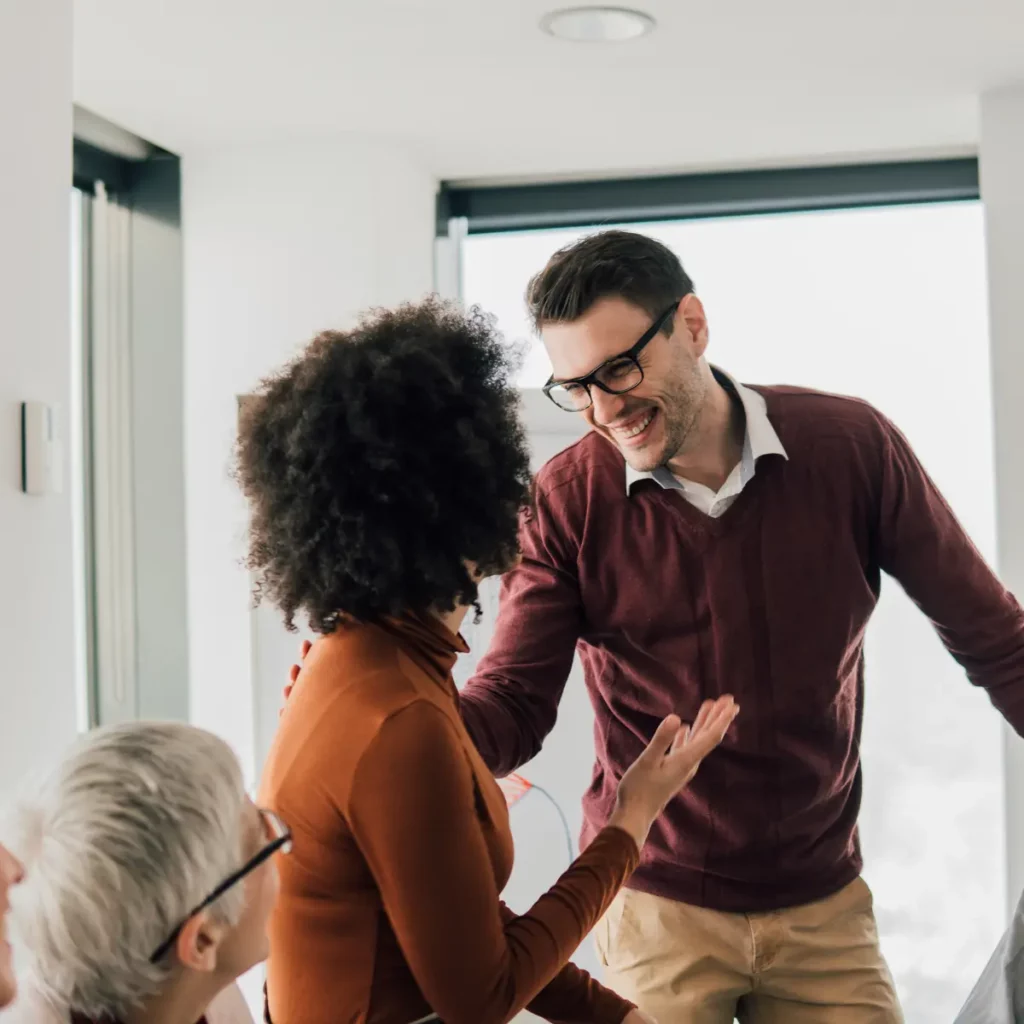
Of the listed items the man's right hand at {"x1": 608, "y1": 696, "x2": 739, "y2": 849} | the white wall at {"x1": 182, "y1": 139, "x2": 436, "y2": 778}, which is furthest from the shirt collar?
the white wall at {"x1": 182, "y1": 139, "x2": 436, "y2": 778}

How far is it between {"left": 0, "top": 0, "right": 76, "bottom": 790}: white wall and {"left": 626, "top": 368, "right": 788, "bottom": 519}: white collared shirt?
2.82 feet

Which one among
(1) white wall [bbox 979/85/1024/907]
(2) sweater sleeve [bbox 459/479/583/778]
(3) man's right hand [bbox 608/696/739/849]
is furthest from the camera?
(1) white wall [bbox 979/85/1024/907]

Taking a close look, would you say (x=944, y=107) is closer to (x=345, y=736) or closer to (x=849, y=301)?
(x=849, y=301)

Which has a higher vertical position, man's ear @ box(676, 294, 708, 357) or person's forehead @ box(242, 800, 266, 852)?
man's ear @ box(676, 294, 708, 357)

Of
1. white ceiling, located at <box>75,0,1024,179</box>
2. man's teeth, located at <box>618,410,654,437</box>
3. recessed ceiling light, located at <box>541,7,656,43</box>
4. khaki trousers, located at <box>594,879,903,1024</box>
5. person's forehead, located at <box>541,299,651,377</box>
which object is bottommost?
khaki trousers, located at <box>594,879,903,1024</box>

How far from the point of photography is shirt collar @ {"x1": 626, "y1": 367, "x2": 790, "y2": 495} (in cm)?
176

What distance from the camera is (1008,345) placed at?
108 inches

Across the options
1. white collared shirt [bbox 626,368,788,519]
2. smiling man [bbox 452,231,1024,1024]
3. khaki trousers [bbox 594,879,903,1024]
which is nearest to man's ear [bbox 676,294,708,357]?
smiling man [bbox 452,231,1024,1024]

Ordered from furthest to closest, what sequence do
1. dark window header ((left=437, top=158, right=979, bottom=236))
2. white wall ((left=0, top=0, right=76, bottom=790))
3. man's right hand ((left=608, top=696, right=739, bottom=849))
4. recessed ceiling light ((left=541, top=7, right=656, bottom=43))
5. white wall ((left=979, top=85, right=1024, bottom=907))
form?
dark window header ((left=437, top=158, right=979, bottom=236)) < white wall ((left=979, top=85, right=1024, bottom=907)) < recessed ceiling light ((left=541, top=7, right=656, bottom=43)) < white wall ((left=0, top=0, right=76, bottom=790)) < man's right hand ((left=608, top=696, right=739, bottom=849))

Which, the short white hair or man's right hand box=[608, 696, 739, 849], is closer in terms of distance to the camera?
the short white hair

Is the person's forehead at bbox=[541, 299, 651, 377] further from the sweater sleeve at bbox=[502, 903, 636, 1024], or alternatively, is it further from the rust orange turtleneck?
the sweater sleeve at bbox=[502, 903, 636, 1024]

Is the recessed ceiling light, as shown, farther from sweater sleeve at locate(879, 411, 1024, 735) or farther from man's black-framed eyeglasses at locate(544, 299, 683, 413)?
sweater sleeve at locate(879, 411, 1024, 735)

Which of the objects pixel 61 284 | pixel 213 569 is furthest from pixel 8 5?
pixel 213 569

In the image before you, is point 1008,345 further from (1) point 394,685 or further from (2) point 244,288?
(1) point 394,685
